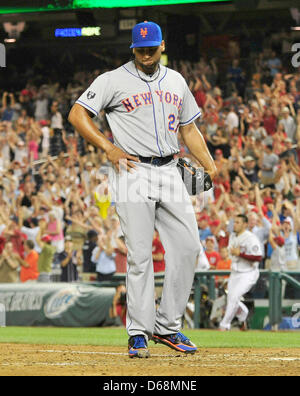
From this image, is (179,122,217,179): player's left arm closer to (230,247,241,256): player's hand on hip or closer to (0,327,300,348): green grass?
(0,327,300,348): green grass

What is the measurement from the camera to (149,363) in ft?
17.5

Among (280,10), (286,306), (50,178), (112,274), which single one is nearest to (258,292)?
(286,306)

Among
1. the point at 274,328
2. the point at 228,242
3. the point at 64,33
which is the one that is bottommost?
the point at 274,328

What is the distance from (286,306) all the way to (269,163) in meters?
3.94

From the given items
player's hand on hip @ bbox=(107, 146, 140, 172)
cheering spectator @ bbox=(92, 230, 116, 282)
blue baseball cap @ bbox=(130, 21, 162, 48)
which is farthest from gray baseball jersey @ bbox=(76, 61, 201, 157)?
cheering spectator @ bbox=(92, 230, 116, 282)

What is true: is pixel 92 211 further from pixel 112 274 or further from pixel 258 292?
pixel 258 292

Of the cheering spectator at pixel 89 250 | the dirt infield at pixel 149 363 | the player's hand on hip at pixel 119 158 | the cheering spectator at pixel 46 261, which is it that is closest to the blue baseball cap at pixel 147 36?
the player's hand on hip at pixel 119 158

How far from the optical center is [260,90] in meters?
18.7

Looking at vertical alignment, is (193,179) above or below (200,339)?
above

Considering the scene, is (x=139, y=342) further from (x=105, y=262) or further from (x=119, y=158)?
(x=105, y=262)

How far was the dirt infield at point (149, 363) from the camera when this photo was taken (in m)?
4.86

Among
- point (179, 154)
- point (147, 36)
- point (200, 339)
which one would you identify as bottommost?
point (200, 339)

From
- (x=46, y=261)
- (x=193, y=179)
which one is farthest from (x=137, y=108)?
(x=46, y=261)

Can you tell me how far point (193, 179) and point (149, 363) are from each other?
146 cm
